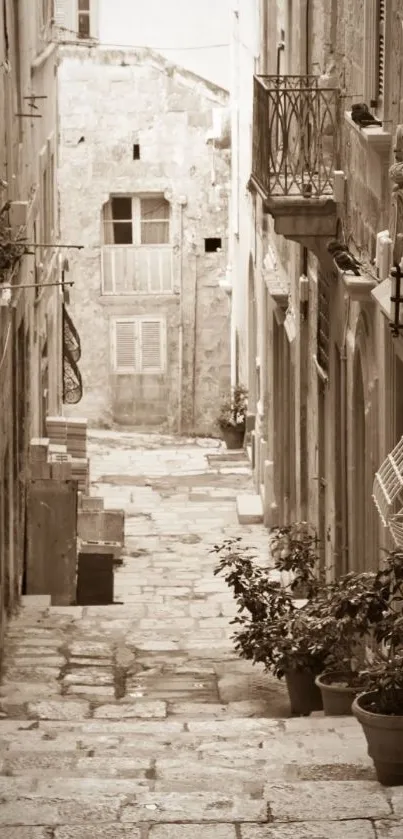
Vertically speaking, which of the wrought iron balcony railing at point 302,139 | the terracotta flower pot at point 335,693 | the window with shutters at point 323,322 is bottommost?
the terracotta flower pot at point 335,693

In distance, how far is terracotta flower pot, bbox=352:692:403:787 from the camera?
A: 7887mm

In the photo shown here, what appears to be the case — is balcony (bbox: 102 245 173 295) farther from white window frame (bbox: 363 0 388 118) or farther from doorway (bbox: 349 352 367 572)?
white window frame (bbox: 363 0 388 118)

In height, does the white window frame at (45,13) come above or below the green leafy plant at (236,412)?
above

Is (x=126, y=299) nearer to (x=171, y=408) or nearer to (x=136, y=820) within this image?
(x=171, y=408)

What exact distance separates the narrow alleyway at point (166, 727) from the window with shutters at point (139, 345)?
1004 cm

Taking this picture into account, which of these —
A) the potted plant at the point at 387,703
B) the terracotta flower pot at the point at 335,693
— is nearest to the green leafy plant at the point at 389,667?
the potted plant at the point at 387,703

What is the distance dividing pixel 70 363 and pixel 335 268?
Answer: 1701cm

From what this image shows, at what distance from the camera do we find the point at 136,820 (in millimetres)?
7480

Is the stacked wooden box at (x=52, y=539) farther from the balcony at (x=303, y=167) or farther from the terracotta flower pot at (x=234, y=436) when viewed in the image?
the terracotta flower pot at (x=234, y=436)

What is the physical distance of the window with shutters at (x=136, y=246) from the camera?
33.7 metres

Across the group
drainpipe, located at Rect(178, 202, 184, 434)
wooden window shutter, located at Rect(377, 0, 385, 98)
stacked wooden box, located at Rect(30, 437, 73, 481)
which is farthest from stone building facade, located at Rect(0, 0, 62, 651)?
drainpipe, located at Rect(178, 202, 184, 434)

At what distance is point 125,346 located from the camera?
3409cm

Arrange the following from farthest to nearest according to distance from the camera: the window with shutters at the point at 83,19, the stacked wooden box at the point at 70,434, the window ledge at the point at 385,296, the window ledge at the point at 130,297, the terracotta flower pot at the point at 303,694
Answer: the window with shutters at the point at 83,19, the window ledge at the point at 130,297, the stacked wooden box at the point at 70,434, the terracotta flower pot at the point at 303,694, the window ledge at the point at 385,296

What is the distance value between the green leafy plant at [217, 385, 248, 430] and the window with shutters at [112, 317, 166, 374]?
538cm
